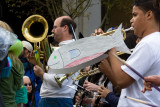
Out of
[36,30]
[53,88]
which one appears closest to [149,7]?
[53,88]

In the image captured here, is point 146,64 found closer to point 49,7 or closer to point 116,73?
point 116,73

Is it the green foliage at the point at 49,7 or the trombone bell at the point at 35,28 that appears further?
the green foliage at the point at 49,7

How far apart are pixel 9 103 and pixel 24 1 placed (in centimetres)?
1026

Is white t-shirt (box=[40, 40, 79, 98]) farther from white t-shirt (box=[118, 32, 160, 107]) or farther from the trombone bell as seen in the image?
white t-shirt (box=[118, 32, 160, 107])

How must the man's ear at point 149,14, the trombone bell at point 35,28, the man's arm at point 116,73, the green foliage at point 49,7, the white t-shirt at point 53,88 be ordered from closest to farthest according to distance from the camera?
the man's arm at point 116,73, the man's ear at point 149,14, the white t-shirt at point 53,88, the trombone bell at point 35,28, the green foliage at point 49,7

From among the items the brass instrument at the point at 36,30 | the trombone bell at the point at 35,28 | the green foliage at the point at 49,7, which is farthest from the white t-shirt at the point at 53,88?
the green foliage at the point at 49,7

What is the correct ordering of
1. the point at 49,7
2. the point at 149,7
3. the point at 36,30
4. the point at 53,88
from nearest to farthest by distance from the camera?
the point at 149,7
the point at 53,88
the point at 36,30
the point at 49,7

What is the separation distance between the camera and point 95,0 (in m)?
13.9

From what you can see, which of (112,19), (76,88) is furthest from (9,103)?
(112,19)

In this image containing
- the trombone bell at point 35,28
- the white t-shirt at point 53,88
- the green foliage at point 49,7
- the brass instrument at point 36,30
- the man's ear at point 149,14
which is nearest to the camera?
the man's ear at point 149,14

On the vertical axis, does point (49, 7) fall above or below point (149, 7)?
above

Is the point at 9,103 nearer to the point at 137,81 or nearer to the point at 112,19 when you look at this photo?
the point at 137,81

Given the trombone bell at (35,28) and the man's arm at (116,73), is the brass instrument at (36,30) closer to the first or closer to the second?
the trombone bell at (35,28)

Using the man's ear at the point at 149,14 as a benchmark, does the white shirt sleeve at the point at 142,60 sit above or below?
below
